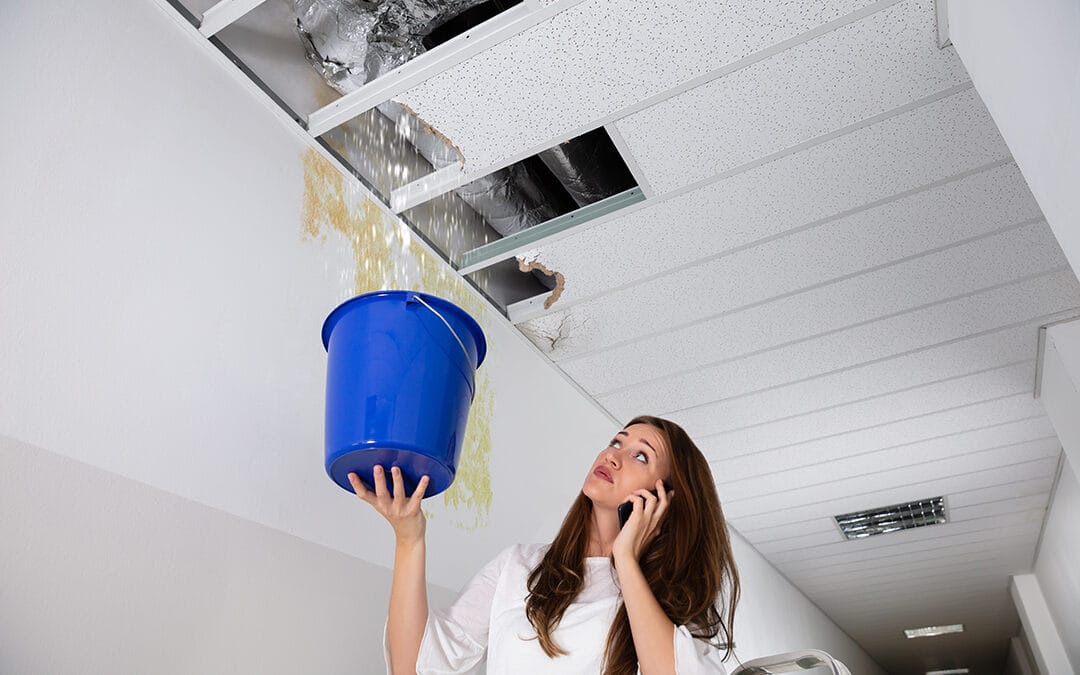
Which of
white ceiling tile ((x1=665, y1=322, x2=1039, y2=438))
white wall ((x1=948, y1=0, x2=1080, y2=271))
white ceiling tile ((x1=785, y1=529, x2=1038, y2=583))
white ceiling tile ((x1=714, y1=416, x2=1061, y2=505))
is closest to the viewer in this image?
white wall ((x1=948, y1=0, x2=1080, y2=271))

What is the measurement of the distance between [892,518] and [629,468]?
3977 millimetres

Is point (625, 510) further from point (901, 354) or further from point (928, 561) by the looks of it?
point (928, 561)

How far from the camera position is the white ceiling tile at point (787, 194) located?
2234 millimetres

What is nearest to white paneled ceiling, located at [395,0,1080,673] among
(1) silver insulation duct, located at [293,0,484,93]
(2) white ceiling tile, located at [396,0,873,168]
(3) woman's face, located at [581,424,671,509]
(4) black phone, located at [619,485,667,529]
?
(2) white ceiling tile, located at [396,0,873,168]

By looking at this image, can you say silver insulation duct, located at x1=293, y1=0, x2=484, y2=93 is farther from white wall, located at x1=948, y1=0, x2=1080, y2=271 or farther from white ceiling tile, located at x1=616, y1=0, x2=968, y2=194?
white wall, located at x1=948, y1=0, x2=1080, y2=271

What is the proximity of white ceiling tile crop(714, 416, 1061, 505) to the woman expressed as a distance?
272cm

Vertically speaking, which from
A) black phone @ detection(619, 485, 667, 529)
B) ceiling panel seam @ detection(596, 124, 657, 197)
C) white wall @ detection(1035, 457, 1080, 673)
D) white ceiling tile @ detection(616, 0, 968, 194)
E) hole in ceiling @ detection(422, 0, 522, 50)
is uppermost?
hole in ceiling @ detection(422, 0, 522, 50)

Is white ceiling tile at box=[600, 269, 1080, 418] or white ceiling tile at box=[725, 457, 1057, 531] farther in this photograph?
white ceiling tile at box=[725, 457, 1057, 531]

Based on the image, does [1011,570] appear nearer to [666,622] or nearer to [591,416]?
[591,416]

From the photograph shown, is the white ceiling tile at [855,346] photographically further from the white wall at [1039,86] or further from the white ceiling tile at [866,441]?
the white wall at [1039,86]

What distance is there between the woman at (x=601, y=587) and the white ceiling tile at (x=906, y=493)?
3215mm

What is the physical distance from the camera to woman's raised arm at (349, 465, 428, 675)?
4.53 ft

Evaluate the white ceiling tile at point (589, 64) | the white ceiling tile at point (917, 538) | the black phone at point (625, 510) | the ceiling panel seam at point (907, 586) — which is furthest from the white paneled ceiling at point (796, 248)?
the ceiling panel seam at point (907, 586)

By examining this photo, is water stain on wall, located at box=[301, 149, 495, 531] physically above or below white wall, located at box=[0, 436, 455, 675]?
above
